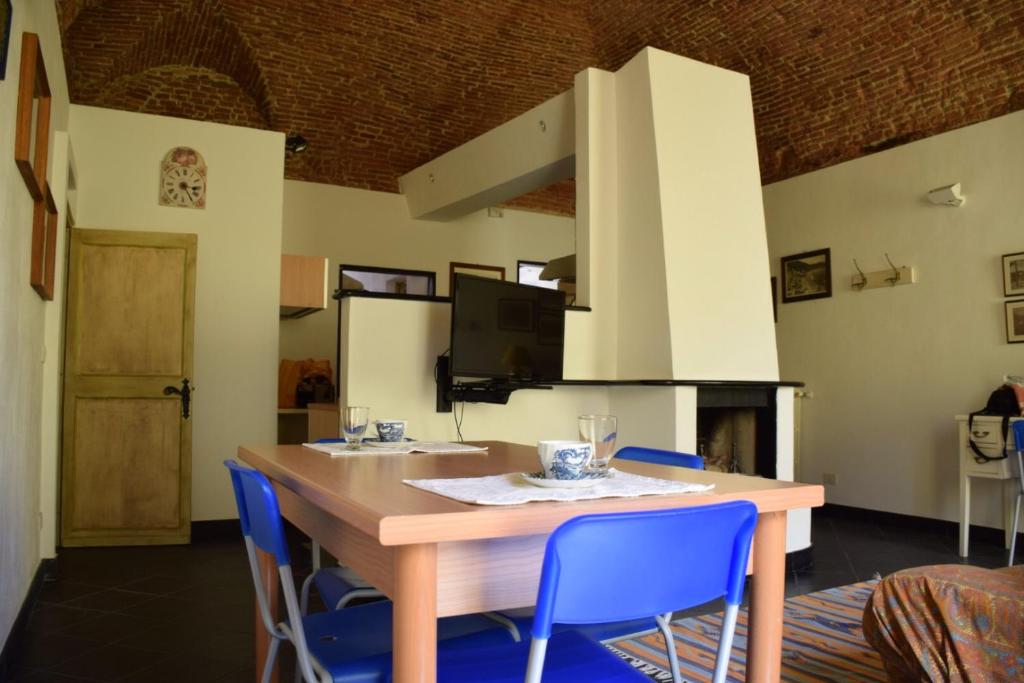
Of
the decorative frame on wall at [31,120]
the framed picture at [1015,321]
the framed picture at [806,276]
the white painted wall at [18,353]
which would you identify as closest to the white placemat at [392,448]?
the white painted wall at [18,353]

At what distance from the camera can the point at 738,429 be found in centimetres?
499

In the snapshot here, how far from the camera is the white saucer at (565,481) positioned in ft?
4.91

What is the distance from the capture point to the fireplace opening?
4.52m

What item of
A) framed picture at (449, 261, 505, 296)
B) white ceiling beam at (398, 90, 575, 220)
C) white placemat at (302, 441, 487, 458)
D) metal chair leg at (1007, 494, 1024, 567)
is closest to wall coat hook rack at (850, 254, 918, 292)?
metal chair leg at (1007, 494, 1024, 567)

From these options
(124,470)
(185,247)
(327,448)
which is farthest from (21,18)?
(124,470)

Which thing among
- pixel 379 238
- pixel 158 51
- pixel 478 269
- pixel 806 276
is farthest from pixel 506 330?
pixel 158 51

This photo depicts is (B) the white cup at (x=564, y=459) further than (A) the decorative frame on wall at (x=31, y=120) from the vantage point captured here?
No

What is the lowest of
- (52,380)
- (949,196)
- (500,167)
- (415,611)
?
(415,611)

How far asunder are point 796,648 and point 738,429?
76.0 inches

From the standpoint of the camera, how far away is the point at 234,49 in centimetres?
675

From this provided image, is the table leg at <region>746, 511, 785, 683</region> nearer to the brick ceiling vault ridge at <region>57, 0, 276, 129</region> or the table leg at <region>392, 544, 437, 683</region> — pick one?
the table leg at <region>392, 544, 437, 683</region>

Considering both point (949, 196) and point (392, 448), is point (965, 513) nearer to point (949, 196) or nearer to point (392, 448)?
point (949, 196)

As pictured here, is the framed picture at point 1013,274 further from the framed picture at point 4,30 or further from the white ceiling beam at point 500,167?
the framed picture at point 4,30

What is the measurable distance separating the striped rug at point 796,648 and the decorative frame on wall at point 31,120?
284 cm
